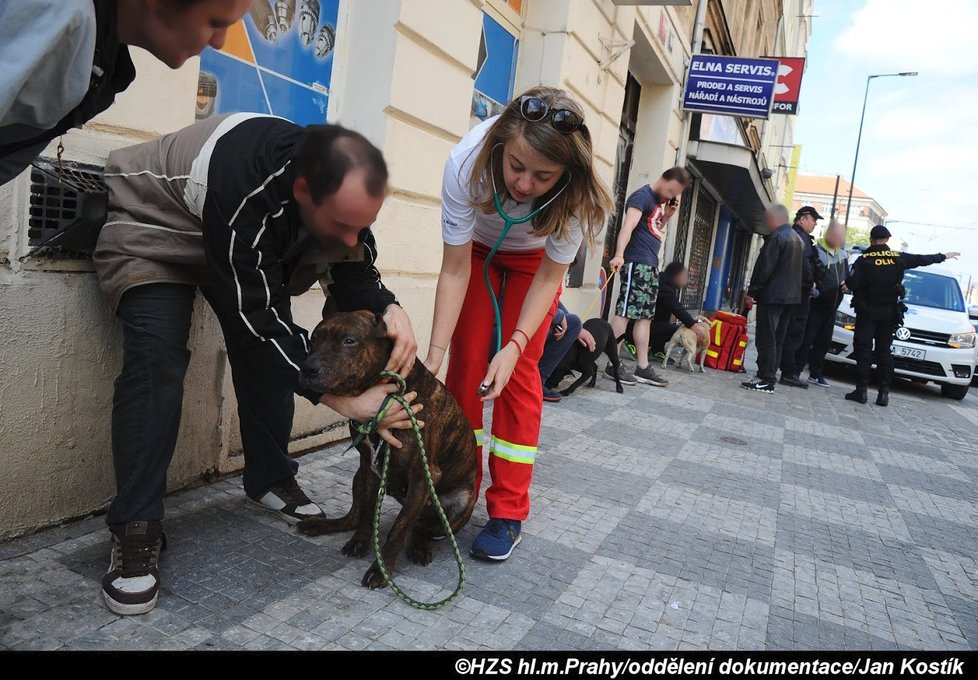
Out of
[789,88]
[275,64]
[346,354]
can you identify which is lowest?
[346,354]

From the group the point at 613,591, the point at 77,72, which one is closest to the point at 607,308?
the point at 613,591

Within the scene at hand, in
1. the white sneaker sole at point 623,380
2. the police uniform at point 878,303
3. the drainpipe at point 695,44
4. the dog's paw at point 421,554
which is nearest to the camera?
the dog's paw at point 421,554

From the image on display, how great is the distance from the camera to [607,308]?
440 inches

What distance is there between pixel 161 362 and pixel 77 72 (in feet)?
4.50

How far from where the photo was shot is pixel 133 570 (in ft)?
7.52

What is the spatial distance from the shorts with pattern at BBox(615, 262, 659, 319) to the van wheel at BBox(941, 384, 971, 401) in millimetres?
Answer: 6711

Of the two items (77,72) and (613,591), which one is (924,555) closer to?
(613,591)

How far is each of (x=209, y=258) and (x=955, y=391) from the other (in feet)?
41.5

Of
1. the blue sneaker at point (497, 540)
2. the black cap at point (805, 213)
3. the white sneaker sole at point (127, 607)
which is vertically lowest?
the white sneaker sole at point (127, 607)

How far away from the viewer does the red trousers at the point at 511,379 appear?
311cm

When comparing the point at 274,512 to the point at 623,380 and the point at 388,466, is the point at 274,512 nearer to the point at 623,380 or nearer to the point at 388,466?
the point at 388,466

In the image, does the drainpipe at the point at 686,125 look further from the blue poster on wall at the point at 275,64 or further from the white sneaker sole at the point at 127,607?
the white sneaker sole at the point at 127,607

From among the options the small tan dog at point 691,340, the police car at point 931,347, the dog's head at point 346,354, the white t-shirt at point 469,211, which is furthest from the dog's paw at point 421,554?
the police car at point 931,347

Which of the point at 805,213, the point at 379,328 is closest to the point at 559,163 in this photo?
the point at 379,328
